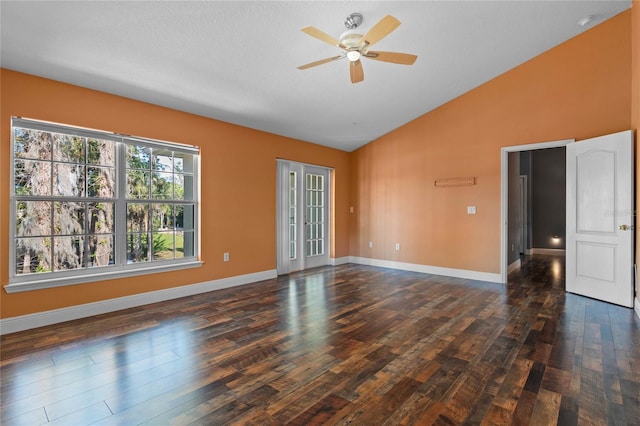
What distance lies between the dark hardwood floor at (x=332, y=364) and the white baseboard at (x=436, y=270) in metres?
1.06

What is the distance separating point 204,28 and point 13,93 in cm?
202

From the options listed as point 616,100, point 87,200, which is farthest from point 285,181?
point 616,100

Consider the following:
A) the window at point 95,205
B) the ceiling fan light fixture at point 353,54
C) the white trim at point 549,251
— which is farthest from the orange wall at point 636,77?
the window at point 95,205

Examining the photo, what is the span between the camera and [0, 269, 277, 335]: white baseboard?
A: 303cm

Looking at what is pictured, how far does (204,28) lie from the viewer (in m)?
2.76

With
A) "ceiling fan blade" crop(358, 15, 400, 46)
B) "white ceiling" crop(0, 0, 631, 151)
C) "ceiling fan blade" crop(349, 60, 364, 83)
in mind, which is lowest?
"ceiling fan blade" crop(349, 60, 364, 83)

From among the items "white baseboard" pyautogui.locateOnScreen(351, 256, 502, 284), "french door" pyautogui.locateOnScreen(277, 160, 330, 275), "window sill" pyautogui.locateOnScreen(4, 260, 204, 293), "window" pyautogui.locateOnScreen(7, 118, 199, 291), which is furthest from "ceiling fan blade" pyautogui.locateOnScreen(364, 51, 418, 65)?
"white baseboard" pyautogui.locateOnScreen(351, 256, 502, 284)

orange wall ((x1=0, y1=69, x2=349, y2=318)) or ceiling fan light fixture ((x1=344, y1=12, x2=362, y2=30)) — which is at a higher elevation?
ceiling fan light fixture ((x1=344, y1=12, x2=362, y2=30))

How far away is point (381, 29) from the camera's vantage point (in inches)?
93.7

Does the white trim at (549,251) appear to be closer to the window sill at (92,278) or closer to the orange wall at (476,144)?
the orange wall at (476,144)

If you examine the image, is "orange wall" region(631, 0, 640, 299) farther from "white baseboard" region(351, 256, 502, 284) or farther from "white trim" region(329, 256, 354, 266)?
"white trim" region(329, 256, 354, 266)

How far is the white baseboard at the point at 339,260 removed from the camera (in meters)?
6.76

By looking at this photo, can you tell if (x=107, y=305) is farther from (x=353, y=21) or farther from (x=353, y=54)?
(x=353, y=21)

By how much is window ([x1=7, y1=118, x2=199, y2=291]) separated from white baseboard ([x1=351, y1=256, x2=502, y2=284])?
146 inches
